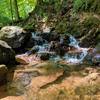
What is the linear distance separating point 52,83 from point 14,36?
238 inches

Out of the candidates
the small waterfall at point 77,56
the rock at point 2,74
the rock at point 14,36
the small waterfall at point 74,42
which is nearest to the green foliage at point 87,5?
the small waterfall at point 74,42

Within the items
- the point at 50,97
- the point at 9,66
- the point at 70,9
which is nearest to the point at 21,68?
the point at 9,66

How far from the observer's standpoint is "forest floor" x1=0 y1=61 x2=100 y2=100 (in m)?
5.51

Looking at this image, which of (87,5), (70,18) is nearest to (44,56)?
(70,18)

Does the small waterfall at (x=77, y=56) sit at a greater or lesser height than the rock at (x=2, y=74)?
lesser

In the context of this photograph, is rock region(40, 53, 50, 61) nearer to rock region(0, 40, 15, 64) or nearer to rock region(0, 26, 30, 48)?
rock region(0, 40, 15, 64)

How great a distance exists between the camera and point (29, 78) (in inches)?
277

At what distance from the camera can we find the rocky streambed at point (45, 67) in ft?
19.2

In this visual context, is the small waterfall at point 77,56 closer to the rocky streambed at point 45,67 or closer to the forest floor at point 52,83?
the rocky streambed at point 45,67

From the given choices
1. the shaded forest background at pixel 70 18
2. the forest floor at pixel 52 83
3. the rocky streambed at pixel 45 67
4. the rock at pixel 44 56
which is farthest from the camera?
the shaded forest background at pixel 70 18

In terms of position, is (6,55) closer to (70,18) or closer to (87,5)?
(70,18)

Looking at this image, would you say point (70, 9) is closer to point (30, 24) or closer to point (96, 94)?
point (30, 24)

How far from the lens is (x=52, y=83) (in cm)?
639

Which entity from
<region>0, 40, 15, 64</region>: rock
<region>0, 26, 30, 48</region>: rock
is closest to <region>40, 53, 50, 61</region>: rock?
<region>0, 40, 15, 64</region>: rock
